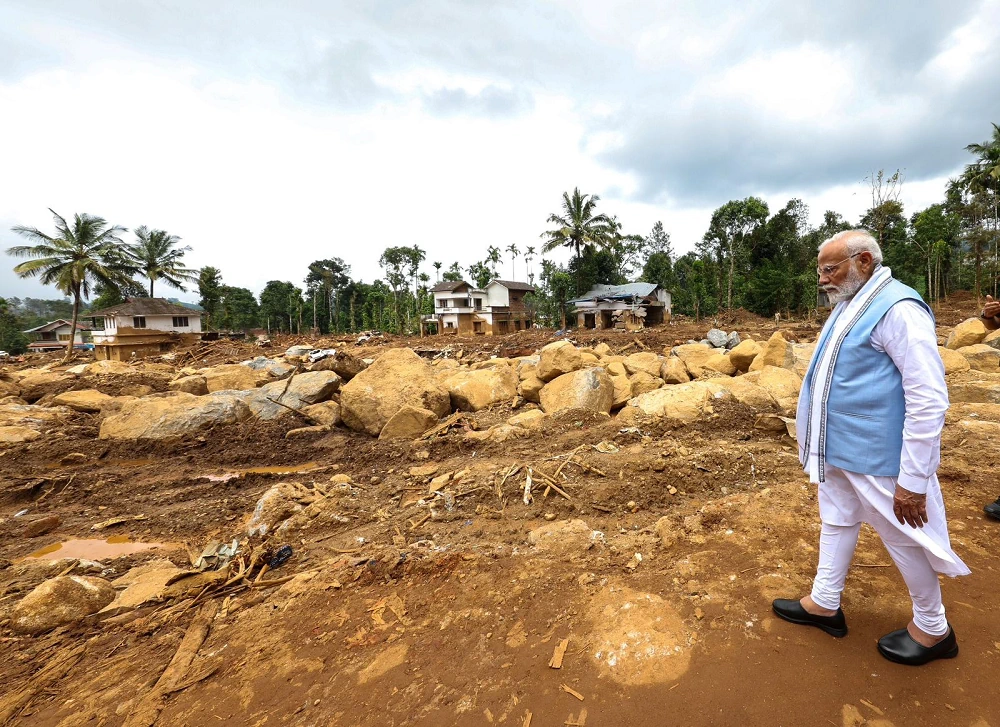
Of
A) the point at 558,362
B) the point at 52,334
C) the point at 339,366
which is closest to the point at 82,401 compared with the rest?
the point at 339,366

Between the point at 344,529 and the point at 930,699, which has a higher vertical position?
the point at 930,699

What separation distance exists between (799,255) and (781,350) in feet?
97.0

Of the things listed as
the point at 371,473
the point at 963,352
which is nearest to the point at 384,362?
the point at 371,473

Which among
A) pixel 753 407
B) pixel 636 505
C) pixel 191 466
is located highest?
pixel 753 407

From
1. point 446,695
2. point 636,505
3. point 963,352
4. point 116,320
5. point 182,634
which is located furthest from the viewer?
point 116,320

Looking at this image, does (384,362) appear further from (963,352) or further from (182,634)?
(963,352)

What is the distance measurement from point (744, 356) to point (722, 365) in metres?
0.42

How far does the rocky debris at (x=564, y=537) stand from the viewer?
314cm

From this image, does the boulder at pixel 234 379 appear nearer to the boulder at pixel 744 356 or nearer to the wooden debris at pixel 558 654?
the wooden debris at pixel 558 654

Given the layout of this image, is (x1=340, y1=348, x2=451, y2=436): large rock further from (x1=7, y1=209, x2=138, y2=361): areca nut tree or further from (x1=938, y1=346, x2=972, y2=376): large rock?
(x1=7, y1=209, x2=138, y2=361): areca nut tree

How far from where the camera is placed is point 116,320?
92.2 feet

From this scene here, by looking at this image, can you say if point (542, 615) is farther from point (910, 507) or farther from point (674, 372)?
point (674, 372)

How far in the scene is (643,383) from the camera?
26.0 ft

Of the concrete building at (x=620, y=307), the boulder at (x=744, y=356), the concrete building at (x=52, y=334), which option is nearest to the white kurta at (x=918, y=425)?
the boulder at (x=744, y=356)
